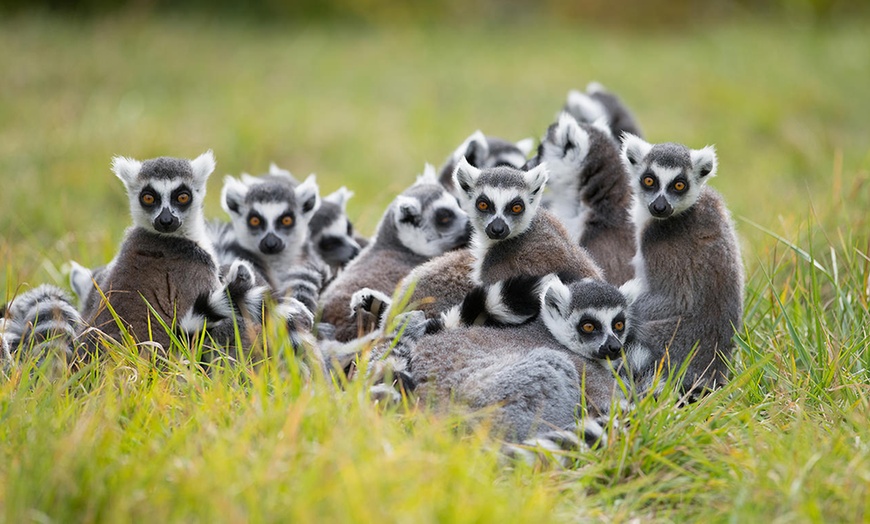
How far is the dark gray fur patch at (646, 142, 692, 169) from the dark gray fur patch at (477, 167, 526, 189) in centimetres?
60

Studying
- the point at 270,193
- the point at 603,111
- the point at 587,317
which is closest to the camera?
the point at 587,317

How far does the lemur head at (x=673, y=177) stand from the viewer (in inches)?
159

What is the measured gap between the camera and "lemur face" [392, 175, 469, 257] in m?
4.86

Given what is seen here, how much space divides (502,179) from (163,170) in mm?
1567

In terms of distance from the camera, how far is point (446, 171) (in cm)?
560

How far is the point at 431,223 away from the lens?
193 inches

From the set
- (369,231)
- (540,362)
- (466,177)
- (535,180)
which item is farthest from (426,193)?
(540,362)

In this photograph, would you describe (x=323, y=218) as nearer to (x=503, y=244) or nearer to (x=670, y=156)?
(x=503, y=244)

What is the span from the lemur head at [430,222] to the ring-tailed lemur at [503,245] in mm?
567

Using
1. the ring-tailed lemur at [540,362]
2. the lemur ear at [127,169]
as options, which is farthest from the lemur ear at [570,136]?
the lemur ear at [127,169]

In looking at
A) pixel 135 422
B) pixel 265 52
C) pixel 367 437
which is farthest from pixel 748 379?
pixel 265 52

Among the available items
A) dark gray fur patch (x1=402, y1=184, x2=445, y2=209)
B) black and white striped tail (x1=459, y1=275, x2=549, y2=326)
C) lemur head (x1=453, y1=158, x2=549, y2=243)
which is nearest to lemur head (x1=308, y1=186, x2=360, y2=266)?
dark gray fur patch (x1=402, y1=184, x2=445, y2=209)

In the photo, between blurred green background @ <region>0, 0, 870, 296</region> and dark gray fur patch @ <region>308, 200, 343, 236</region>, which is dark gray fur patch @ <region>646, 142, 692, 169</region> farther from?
dark gray fur patch @ <region>308, 200, 343, 236</region>

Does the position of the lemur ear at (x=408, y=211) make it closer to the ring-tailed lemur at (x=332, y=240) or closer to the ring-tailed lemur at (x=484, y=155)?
the ring-tailed lemur at (x=484, y=155)
